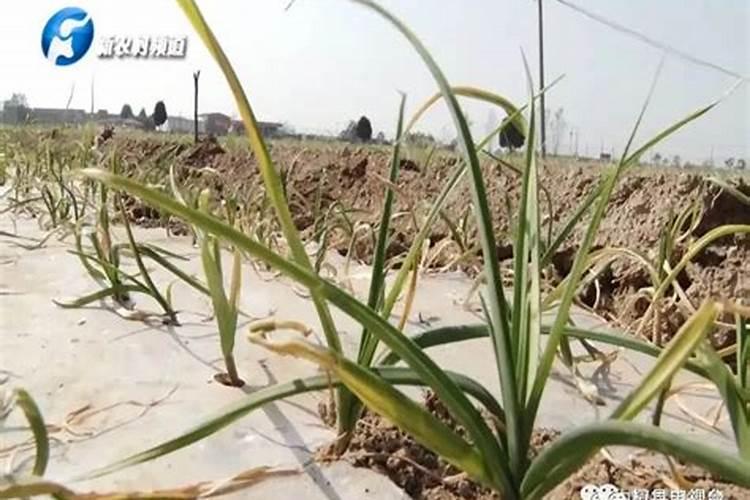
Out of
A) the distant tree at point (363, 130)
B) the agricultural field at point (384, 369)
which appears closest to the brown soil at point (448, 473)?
the agricultural field at point (384, 369)

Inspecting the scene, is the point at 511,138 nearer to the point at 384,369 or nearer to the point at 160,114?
the point at 384,369

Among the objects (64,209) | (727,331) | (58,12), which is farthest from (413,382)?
(64,209)

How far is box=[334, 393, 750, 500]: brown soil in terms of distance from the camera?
1.74 feet

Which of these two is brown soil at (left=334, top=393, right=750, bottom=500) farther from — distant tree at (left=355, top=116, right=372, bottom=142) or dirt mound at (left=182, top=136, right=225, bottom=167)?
dirt mound at (left=182, top=136, right=225, bottom=167)

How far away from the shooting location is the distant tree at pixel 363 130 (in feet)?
12.2

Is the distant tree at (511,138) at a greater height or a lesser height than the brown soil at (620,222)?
greater

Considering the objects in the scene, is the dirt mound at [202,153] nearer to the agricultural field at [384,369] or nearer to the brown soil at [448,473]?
the agricultural field at [384,369]

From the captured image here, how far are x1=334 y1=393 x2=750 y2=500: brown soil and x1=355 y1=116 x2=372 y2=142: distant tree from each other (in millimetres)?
3006

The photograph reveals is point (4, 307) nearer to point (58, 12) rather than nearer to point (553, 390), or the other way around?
point (58, 12)

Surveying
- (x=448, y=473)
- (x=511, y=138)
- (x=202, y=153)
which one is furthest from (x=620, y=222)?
(x=202, y=153)

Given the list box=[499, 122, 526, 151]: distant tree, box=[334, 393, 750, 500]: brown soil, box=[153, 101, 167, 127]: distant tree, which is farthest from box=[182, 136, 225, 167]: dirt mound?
box=[334, 393, 750, 500]: brown soil

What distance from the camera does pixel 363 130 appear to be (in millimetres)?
4098

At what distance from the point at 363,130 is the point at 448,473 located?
3.64 metres

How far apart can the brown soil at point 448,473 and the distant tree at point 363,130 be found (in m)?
3.01
